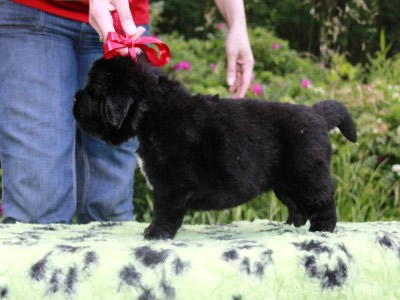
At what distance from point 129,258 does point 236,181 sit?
58 cm

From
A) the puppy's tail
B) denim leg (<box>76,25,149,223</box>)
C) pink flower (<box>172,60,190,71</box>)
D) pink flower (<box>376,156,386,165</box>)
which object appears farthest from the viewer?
pink flower (<box>172,60,190,71</box>)

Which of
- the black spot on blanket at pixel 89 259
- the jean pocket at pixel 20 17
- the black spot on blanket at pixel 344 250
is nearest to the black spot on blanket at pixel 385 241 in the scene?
the black spot on blanket at pixel 344 250

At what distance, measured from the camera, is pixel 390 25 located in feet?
27.9

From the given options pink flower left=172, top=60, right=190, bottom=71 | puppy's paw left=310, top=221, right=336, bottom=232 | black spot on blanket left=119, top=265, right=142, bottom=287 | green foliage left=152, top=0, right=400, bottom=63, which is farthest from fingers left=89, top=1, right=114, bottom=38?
green foliage left=152, top=0, right=400, bottom=63

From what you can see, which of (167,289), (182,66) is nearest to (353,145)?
(182,66)

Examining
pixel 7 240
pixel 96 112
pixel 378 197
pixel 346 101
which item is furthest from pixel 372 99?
pixel 7 240

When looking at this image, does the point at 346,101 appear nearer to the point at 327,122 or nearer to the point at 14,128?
the point at 327,122

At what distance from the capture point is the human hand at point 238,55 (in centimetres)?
289

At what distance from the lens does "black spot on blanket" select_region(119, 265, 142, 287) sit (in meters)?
1.96

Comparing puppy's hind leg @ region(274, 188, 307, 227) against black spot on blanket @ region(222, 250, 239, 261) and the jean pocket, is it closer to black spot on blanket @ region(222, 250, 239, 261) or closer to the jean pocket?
black spot on blanket @ region(222, 250, 239, 261)

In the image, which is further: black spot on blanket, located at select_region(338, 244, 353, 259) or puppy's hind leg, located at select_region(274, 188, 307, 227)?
puppy's hind leg, located at select_region(274, 188, 307, 227)

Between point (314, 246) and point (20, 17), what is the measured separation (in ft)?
5.74

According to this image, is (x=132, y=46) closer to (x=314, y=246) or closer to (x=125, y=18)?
(x=125, y=18)

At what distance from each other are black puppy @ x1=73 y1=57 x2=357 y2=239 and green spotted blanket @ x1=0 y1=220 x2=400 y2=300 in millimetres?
264
